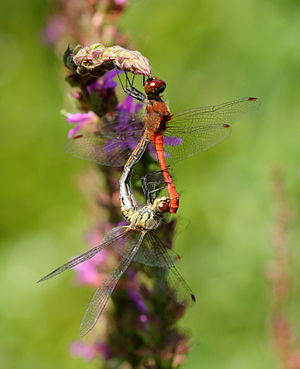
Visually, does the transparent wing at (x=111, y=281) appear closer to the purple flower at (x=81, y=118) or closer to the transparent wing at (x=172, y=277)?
the transparent wing at (x=172, y=277)

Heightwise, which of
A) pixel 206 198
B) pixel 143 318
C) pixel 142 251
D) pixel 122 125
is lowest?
pixel 143 318

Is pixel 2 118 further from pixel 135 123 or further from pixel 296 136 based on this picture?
pixel 135 123

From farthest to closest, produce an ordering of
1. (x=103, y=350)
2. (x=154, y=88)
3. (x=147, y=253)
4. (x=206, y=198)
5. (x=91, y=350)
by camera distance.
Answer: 1. (x=206, y=198)
2. (x=91, y=350)
3. (x=103, y=350)
4. (x=147, y=253)
5. (x=154, y=88)

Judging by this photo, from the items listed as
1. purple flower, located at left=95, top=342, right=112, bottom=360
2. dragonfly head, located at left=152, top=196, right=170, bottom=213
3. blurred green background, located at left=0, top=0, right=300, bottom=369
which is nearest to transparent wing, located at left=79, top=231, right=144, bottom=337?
dragonfly head, located at left=152, top=196, right=170, bottom=213

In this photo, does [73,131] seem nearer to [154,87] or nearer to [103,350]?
[154,87]

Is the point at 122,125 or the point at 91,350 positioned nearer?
the point at 122,125

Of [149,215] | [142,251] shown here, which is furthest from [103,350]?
[149,215]
